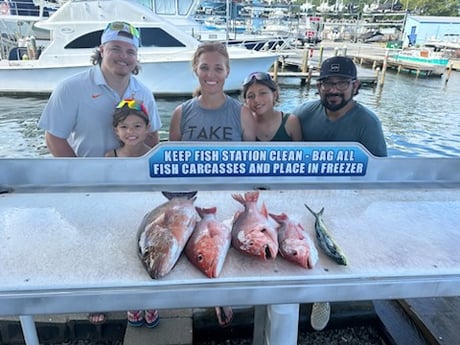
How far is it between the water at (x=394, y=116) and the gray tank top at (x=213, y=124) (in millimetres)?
7654

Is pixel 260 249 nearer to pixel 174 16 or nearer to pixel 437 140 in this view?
pixel 437 140

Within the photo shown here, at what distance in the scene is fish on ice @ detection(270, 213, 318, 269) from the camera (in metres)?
1.13

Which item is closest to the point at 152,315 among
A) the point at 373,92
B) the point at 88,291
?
the point at 88,291

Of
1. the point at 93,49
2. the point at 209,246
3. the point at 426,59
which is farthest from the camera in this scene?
the point at 426,59

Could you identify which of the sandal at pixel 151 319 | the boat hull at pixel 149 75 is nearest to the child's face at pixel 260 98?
the sandal at pixel 151 319

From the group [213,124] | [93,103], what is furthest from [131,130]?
[213,124]

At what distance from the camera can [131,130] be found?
7.45 feet

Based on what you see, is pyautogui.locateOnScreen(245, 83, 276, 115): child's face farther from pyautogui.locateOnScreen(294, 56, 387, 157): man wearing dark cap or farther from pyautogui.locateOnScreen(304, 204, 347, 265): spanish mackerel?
pyautogui.locateOnScreen(304, 204, 347, 265): spanish mackerel

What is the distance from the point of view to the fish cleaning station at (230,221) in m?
1.03

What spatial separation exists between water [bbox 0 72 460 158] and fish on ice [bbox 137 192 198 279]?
8.57 meters

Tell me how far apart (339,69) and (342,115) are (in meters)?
0.32

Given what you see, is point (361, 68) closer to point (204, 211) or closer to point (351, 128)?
point (351, 128)

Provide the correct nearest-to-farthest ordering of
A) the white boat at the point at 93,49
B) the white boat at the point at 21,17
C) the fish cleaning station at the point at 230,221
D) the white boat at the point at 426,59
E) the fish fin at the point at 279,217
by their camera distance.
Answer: the fish cleaning station at the point at 230,221 < the fish fin at the point at 279,217 < the white boat at the point at 93,49 < the white boat at the point at 21,17 < the white boat at the point at 426,59

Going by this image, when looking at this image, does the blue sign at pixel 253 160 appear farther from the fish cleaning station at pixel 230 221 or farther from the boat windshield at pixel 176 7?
the boat windshield at pixel 176 7
